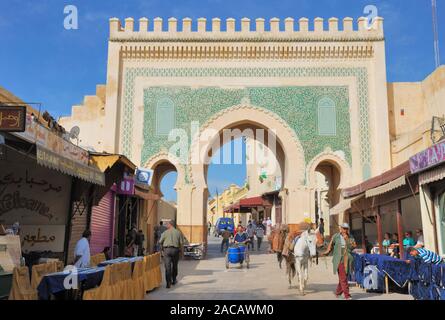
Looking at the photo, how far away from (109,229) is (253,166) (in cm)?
2564

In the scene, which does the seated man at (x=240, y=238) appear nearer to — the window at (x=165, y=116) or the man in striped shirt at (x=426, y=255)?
the man in striped shirt at (x=426, y=255)

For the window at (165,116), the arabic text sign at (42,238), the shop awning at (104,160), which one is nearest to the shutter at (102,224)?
the arabic text sign at (42,238)

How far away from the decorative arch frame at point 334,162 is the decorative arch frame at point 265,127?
0.85 feet

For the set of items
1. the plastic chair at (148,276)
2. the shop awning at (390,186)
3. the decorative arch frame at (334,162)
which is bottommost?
the plastic chair at (148,276)

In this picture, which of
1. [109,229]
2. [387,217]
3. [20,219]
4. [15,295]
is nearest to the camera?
[15,295]

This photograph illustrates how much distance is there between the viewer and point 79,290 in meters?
5.15

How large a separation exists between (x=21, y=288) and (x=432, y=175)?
6.70m

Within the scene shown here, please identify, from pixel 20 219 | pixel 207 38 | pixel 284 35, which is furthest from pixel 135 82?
pixel 20 219

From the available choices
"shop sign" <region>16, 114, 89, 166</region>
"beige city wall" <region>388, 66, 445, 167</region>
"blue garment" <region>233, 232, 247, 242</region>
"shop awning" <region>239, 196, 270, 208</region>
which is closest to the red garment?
"blue garment" <region>233, 232, 247, 242</region>

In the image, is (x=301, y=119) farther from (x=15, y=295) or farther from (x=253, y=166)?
(x=253, y=166)

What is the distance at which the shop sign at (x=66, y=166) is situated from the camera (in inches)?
235

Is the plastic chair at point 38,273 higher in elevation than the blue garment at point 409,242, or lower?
lower

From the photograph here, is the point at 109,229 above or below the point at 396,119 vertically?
below

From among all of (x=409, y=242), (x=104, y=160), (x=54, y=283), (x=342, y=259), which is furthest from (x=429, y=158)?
(x=104, y=160)
